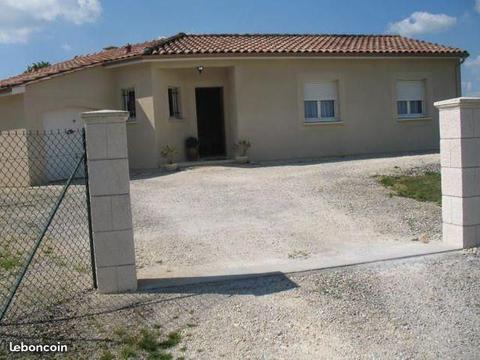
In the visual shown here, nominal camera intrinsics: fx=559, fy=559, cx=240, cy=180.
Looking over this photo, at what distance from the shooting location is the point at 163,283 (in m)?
6.41

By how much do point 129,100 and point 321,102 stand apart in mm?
6744

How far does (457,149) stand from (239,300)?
3865 millimetres

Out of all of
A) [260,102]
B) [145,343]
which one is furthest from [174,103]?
[145,343]

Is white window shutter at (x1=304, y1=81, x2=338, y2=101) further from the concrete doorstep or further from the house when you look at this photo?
the concrete doorstep

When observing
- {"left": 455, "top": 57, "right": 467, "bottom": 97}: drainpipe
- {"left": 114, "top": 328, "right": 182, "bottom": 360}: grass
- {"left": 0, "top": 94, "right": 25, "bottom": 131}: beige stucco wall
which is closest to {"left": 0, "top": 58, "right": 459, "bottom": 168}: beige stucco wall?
{"left": 0, "top": 94, "right": 25, "bottom": 131}: beige stucco wall

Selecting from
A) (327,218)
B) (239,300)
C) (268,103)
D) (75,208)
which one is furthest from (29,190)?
(239,300)

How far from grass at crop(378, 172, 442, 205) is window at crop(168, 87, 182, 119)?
27.4 feet

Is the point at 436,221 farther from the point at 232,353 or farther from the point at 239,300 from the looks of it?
the point at 232,353

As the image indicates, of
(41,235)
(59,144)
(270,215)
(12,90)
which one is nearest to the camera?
(41,235)

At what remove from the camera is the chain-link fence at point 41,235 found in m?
5.85

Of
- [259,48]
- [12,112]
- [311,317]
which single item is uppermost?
[259,48]

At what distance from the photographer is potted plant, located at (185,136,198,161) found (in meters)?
18.9

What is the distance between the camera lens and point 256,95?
18.8 meters

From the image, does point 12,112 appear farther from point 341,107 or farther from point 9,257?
point 9,257
